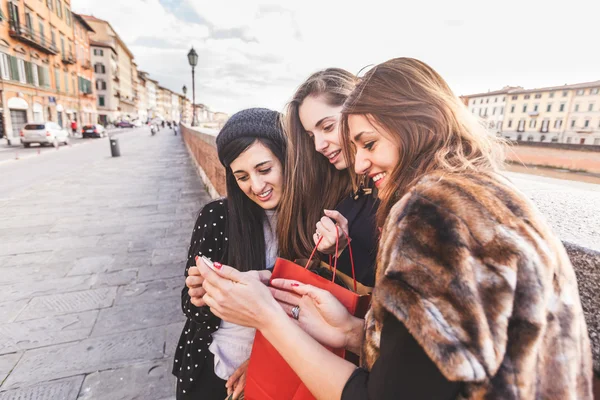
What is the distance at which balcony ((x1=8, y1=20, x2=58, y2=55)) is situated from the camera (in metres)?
25.8

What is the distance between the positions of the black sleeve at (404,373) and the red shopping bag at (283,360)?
0.34 meters

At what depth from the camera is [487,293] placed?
66 centimetres

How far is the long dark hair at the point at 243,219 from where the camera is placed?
170cm

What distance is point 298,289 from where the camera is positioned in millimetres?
1104

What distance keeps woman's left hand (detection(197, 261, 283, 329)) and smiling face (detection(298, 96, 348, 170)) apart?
1.05 m

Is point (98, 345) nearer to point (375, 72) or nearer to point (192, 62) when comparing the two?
point (375, 72)

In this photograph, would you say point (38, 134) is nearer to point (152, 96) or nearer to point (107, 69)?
point (107, 69)

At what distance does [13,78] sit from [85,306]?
32880mm

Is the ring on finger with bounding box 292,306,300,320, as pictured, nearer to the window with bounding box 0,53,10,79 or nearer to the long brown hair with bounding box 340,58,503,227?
the long brown hair with bounding box 340,58,503,227

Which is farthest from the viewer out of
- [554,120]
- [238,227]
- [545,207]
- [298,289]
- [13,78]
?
[554,120]

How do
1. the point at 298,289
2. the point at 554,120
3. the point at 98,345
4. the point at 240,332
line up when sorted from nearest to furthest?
1. the point at 298,289
2. the point at 240,332
3. the point at 98,345
4. the point at 554,120

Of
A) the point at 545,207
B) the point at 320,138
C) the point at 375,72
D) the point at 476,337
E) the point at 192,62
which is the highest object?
the point at 192,62

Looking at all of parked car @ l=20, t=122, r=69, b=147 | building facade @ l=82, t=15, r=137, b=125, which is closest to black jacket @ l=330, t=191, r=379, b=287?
parked car @ l=20, t=122, r=69, b=147

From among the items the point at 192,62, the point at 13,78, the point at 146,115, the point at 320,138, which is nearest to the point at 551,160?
the point at 192,62
